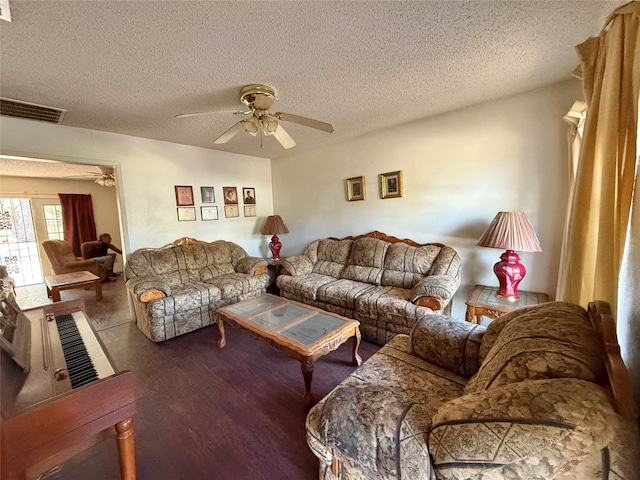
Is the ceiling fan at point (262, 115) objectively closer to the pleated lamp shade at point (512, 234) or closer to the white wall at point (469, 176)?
the white wall at point (469, 176)

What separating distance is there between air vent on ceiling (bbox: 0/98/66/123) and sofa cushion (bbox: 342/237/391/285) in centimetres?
340

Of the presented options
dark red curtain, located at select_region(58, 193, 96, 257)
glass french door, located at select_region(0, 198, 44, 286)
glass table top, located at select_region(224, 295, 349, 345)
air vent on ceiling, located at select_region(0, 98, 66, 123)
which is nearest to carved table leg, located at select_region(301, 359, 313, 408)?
glass table top, located at select_region(224, 295, 349, 345)

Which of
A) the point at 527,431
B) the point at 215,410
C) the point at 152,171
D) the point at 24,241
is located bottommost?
the point at 215,410

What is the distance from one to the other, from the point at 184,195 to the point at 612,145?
4.21 metres

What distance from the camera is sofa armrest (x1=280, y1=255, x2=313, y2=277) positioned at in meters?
3.55

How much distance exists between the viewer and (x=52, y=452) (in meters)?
0.84

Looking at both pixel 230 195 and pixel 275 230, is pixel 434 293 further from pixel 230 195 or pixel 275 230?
pixel 230 195

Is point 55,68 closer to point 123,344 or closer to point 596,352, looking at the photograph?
point 123,344

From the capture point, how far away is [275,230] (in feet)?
14.4

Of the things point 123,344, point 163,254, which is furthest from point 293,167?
point 123,344

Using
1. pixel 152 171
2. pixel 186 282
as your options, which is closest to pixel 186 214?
pixel 152 171

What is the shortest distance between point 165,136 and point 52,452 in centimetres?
338

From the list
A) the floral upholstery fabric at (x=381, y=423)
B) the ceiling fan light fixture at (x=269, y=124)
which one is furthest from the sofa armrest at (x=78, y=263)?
the floral upholstery fabric at (x=381, y=423)

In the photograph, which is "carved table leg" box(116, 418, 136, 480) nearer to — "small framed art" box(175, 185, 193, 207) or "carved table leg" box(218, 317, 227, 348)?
"carved table leg" box(218, 317, 227, 348)
